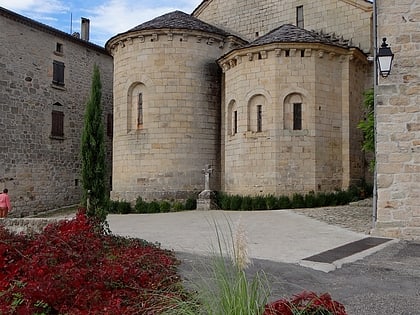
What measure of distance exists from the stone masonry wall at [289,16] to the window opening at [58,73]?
7.83 meters

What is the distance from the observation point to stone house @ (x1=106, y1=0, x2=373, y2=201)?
655 inches

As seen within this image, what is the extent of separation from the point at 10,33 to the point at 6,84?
226 centimetres

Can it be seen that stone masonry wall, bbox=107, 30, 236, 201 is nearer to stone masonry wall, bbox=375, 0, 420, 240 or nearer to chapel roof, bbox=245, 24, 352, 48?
chapel roof, bbox=245, 24, 352, 48

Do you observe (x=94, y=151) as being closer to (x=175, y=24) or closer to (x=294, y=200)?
(x=294, y=200)

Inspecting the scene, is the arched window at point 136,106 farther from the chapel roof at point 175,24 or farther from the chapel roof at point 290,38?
the chapel roof at point 290,38

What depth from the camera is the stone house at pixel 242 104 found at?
1662 cm

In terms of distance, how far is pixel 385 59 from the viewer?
361 inches

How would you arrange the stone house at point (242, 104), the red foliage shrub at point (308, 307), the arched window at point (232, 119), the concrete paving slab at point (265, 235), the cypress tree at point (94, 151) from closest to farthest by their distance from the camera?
the red foliage shrub at point (308, 307), the concrete paving slab at point (265, 235), the cypress tree at point (94, 151), the stone house at point (242, 104), the arched window at point (232, 119)

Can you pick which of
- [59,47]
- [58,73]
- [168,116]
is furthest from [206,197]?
[59,47]

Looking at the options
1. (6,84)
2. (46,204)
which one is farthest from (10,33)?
(46,204)

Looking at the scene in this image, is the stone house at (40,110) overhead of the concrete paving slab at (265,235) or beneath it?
overhead

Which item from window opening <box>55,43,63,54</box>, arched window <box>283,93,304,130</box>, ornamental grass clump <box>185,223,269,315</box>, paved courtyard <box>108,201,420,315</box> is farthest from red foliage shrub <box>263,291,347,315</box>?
window opening <box>55,43,63,54</box>

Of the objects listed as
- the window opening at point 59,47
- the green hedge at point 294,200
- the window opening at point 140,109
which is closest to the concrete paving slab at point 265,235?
the green hedge at point 294,200

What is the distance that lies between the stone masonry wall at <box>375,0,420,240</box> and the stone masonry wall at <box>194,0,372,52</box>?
31.6ft
